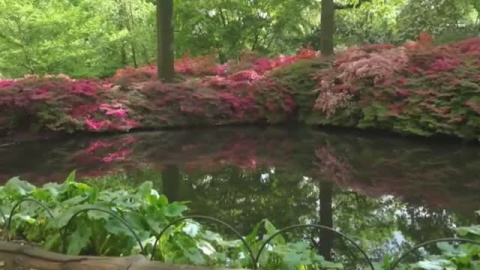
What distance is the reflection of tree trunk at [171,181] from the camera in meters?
6.13

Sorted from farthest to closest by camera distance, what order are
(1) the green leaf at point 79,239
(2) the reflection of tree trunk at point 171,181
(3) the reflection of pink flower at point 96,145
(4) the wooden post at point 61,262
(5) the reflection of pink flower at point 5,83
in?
(5) the reflection of pink flower at point 5,83, (3) the reflection of pink flower at point 96,145, (2) the reflection of tree trunk at point 171,181, (1) the green leaf at point 79,239, (4) the wooden post at point 61,262

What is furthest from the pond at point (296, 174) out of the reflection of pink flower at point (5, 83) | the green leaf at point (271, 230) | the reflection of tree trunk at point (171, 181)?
the green leaf at point (271, 230)

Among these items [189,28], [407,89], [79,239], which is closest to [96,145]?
[407,89]

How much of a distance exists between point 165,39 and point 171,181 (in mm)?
5888

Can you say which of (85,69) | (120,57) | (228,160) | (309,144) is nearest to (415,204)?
(228,160)

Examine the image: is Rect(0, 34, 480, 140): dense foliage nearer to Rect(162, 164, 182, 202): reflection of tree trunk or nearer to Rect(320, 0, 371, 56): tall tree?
Rect(320, 0, 371, 56): tall tree

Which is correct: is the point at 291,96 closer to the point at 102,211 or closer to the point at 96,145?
the point at 96,145

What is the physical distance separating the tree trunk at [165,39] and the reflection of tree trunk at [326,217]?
21.1ft

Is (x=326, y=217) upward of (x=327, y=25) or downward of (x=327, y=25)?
downward

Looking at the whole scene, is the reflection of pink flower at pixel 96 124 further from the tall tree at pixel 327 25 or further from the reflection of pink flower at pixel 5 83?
the tall tree at pixel 327 25

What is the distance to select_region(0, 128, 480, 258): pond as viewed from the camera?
17.3 ft

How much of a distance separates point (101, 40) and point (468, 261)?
14896mm

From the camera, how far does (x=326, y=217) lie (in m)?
5.29

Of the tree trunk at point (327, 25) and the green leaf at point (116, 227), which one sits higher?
the tree trunk at point (327, 25)
